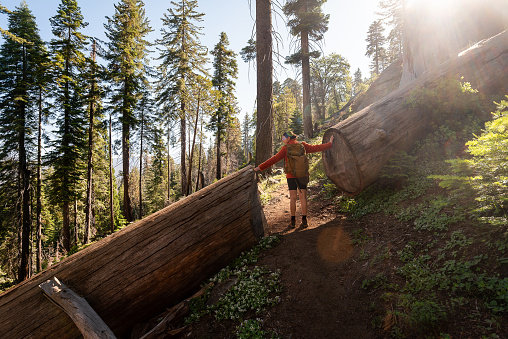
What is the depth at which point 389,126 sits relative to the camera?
5.28 m

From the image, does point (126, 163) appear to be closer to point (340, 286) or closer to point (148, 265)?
point (148, 265)

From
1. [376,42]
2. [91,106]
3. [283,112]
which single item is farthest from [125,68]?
[376,42]

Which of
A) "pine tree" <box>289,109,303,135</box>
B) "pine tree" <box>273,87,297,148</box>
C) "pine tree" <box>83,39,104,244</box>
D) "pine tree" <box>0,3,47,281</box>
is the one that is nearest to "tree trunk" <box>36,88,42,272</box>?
"pine tree" <box>0,3,47,281</box>

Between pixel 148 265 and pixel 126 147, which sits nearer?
pixel 148 265

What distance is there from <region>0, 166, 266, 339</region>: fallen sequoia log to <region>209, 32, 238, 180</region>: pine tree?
2218cm

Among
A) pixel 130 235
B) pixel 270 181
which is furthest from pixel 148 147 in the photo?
pixel 130 235

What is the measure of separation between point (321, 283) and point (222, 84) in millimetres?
26165

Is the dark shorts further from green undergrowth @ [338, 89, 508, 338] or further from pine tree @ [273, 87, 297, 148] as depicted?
pine tree @ [273, 87, 297, 148]

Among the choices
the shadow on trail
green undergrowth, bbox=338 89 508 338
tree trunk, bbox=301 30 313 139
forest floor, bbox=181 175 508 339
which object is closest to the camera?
green undergrowth, bbox=338 89 508 338

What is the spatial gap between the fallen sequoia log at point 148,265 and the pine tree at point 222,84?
72.8 ft

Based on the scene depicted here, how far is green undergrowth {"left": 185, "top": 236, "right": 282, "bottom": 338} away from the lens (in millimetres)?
2913

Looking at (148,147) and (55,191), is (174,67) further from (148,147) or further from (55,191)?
(55,191)

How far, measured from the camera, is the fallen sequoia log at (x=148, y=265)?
313 cm

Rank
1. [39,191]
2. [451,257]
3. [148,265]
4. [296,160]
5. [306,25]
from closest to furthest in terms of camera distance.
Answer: [451,257], [148,265], [296,160], [39,191], [306,25]
